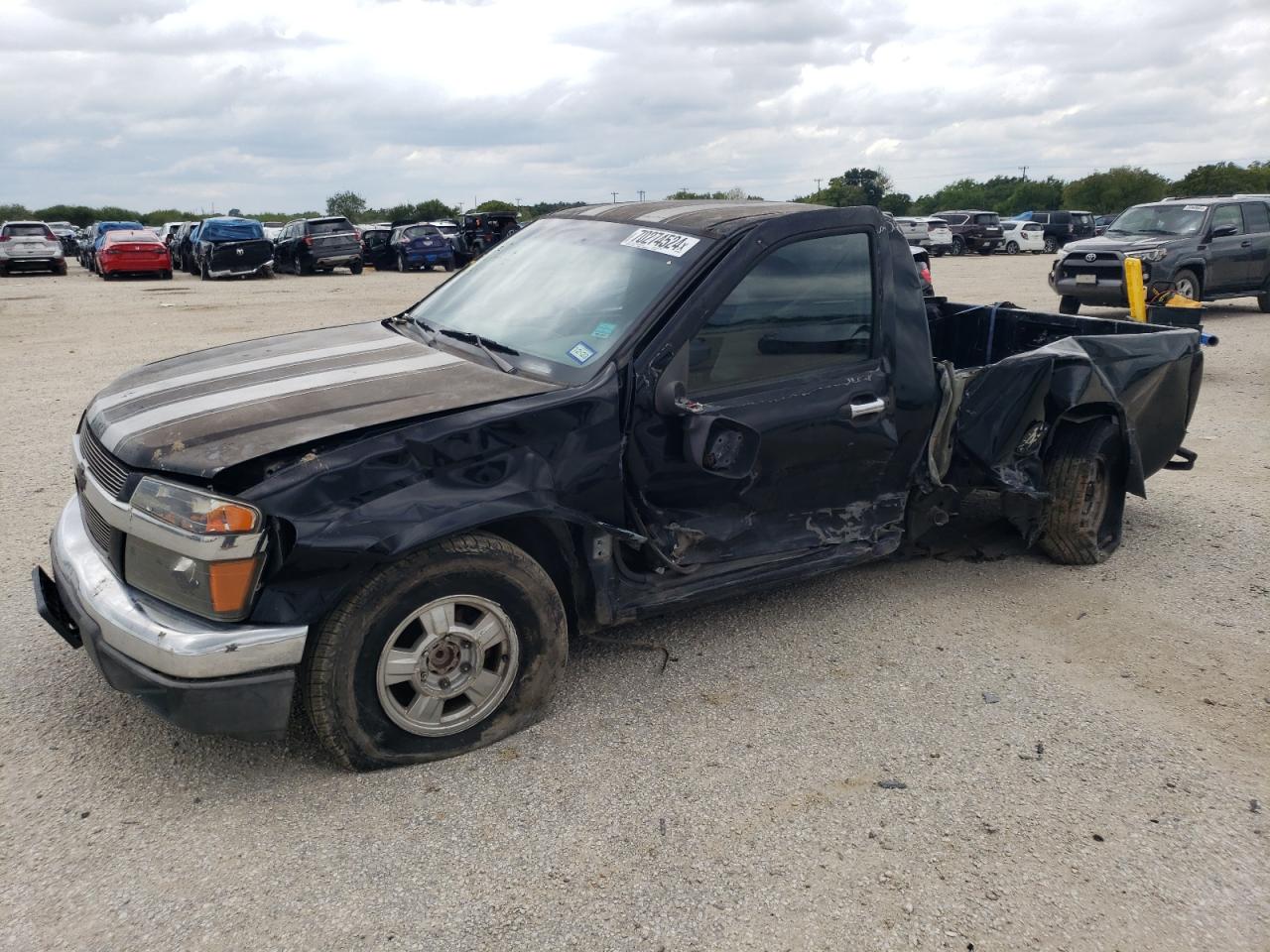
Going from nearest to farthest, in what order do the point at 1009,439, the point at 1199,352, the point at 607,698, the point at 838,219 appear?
the point at 607,698
the point at 838,219
the point at 1009,439
the point at 1199,352

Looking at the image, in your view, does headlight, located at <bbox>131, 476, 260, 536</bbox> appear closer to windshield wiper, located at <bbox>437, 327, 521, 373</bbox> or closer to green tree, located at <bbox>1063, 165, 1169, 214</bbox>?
windshield wiper, located at <bbox>437, 327, 521, 373</bbox>

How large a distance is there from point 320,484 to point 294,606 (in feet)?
1.17

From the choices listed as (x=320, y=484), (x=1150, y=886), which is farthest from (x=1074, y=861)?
(x=320, y=484)

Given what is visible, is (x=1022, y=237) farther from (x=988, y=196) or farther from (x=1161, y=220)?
(x=988, y=196)

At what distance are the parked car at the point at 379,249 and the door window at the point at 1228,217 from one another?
74.7 ft

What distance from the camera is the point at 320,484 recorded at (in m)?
2.90

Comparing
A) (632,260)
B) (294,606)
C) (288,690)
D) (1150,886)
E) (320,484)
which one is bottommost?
(1150,886)

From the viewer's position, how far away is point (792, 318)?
3.92 metres

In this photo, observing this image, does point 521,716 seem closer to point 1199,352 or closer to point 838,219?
point 838,219

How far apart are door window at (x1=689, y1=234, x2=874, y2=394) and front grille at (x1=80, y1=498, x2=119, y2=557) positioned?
1945mm

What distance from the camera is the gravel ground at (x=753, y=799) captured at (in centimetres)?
262

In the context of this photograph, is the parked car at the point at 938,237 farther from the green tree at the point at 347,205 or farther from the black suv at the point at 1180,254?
the green tree at the point at 347,205

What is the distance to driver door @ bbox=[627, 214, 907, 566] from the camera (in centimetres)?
358

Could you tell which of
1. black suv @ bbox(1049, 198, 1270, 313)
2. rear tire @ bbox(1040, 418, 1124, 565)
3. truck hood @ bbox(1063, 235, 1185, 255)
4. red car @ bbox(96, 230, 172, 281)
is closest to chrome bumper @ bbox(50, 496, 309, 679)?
rear tire @ bbox(1040, 418, 1124, 565)
